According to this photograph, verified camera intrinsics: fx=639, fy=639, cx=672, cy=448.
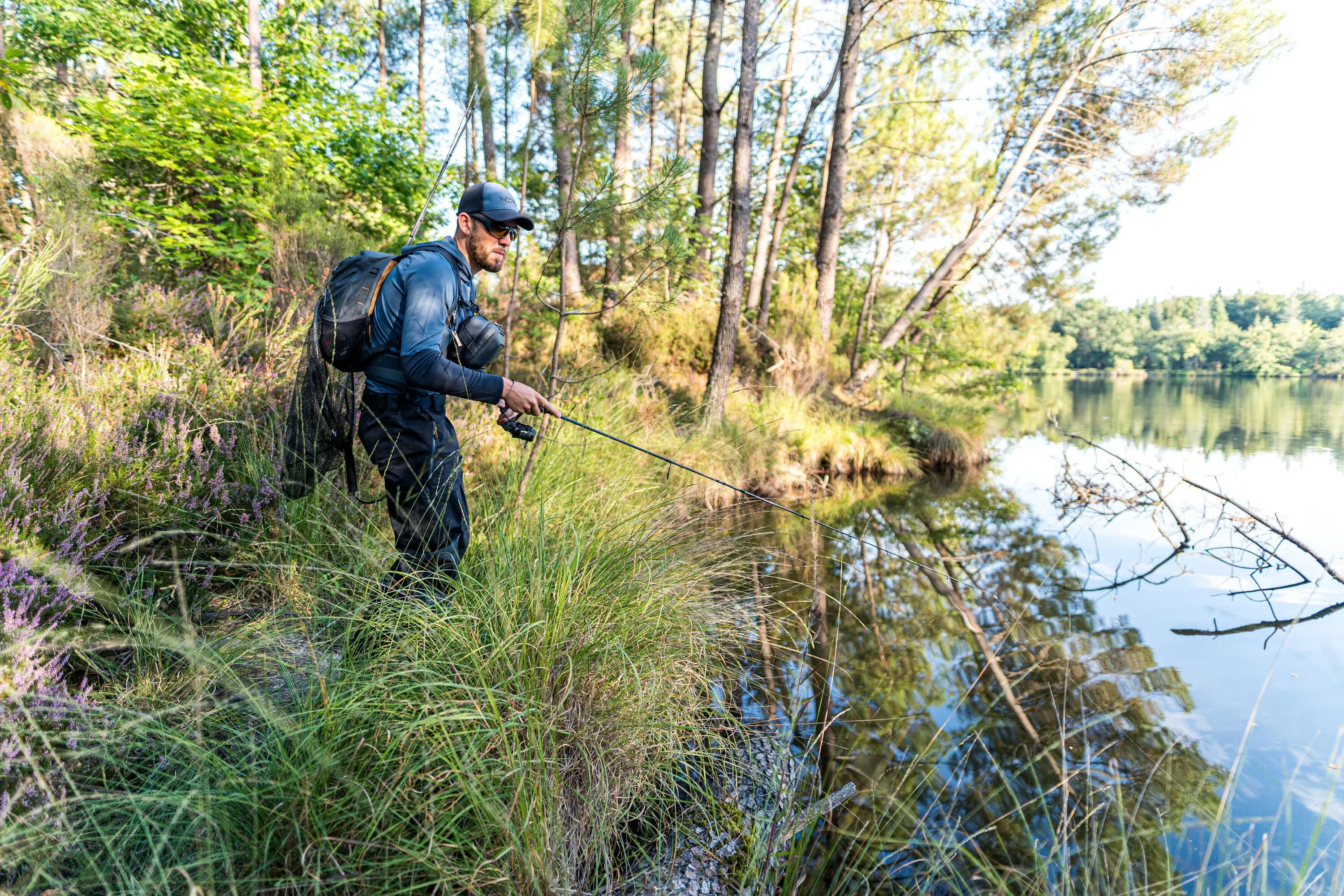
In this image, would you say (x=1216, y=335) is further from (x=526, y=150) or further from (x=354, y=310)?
(x=354, y=310)

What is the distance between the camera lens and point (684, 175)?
3.62 m

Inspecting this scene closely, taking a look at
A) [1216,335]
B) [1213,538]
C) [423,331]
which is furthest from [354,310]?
[1216,335]

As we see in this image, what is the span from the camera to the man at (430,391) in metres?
2.19

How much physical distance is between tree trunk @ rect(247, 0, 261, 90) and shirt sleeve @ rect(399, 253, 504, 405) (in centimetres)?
794

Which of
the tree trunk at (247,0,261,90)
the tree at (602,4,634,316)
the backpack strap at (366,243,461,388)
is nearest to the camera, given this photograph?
the backpack strap at (366,243,461,388)

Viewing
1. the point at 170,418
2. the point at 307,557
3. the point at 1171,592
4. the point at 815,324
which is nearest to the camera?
the point at 307,557

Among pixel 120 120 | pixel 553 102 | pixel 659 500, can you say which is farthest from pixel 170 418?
pixel 120 120

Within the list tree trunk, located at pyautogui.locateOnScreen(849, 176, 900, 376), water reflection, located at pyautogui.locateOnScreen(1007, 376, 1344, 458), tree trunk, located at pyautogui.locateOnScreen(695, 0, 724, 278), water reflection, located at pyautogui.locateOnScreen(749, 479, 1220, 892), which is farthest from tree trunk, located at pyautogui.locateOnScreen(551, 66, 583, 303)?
water reflection, located at pyautogui.locateOnScreen(1007, 376, 1344, 458)

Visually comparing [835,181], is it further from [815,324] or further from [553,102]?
[553,102]

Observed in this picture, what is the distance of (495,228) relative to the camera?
2.45 m

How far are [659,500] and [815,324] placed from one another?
23.3 feet

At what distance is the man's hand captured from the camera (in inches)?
90.2

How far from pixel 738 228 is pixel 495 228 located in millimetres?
5683

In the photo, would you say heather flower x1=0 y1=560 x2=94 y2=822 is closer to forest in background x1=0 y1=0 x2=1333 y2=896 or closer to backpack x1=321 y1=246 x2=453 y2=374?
forest in background x1=0 y1=0 x2=1333 y2=896
